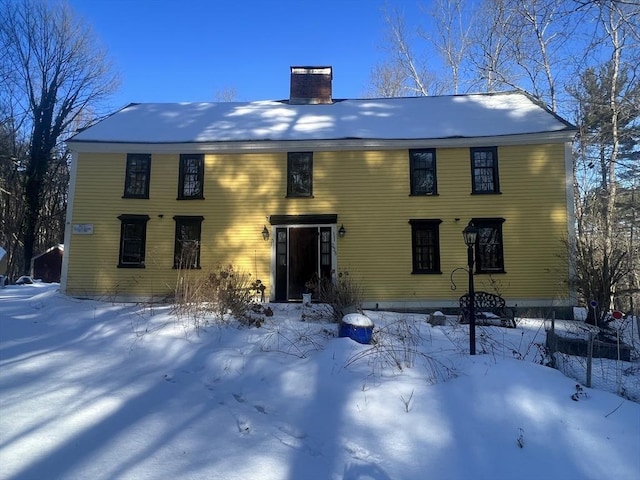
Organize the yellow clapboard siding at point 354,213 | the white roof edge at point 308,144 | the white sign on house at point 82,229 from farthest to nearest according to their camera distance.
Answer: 1. the white sign on house at point 82,229
2. the white roof edge at point 308,144
3. the yellow clapboard siding at point 354,213

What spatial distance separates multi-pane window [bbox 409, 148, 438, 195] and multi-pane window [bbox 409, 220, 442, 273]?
1104 mm

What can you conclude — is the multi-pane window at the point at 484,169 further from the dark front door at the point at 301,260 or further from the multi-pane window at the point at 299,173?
the multi-pane window at the point at 299,173

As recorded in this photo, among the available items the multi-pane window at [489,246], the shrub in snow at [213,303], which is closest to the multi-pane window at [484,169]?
the multi-pane window at [489,246]

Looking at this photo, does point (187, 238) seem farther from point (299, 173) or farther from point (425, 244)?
point (425, 244)

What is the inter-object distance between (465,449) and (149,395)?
3817 millimetres

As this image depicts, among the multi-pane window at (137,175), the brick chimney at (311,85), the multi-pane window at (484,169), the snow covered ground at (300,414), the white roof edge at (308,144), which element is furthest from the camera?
the brick chimney at (311,85)

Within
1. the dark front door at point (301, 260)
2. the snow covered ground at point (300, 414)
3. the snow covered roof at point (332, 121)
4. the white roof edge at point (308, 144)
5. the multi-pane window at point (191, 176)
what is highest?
the snow covered roof at point (332, 121)

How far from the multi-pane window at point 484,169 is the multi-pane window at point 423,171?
1.30 m

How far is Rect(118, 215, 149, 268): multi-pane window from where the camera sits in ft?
43.5

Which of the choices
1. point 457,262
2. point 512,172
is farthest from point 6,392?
point 512,172

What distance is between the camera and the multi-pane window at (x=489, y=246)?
12.5 metres

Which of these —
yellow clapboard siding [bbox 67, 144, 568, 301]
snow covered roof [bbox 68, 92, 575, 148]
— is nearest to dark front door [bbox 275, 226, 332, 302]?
yellow clapboard siding [bbox 67, 144, 568, 301]

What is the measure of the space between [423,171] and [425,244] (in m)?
2.52

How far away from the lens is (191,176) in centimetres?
1373
